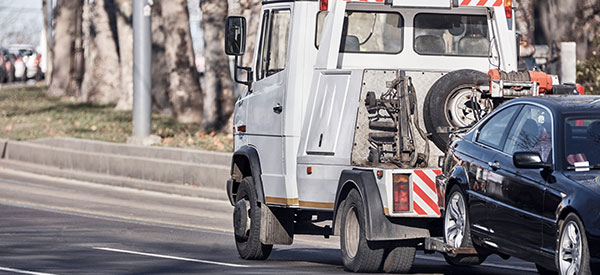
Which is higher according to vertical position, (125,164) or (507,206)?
(507,206)

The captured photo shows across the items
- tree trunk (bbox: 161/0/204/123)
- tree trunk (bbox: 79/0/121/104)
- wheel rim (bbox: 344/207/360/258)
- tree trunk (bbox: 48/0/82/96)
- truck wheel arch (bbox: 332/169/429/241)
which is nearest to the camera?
truck wheel arch (bbox: 332/169/429/241)

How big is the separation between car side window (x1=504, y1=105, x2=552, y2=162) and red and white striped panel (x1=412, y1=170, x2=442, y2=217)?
1.13 meters

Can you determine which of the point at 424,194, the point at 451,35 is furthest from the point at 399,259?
the point at 451,35

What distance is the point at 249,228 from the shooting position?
13.5m

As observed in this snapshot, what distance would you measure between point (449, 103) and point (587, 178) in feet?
9.32

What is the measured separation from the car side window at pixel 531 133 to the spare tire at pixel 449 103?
1.36 metres

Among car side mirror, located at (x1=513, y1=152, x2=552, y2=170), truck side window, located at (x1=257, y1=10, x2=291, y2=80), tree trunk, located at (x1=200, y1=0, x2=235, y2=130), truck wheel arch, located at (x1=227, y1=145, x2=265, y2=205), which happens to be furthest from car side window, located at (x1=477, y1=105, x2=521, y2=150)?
tree trunk, located at (x1=200, y1=0, x2=235, y2=130)

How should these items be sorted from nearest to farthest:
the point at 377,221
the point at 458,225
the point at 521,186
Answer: the point at 521,186
the point at 458,225
the point at 377,221

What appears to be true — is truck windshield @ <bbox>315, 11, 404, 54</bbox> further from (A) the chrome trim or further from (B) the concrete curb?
(B) the concrete curb

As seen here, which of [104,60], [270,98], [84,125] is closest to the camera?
[270,98]

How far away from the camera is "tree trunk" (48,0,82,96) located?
47.7 metres

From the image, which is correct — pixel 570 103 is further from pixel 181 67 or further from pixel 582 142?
pixel 181 67

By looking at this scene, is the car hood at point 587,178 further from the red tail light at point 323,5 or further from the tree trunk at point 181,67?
the tree trunk at point 181,67

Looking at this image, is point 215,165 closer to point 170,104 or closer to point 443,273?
point 443,273
